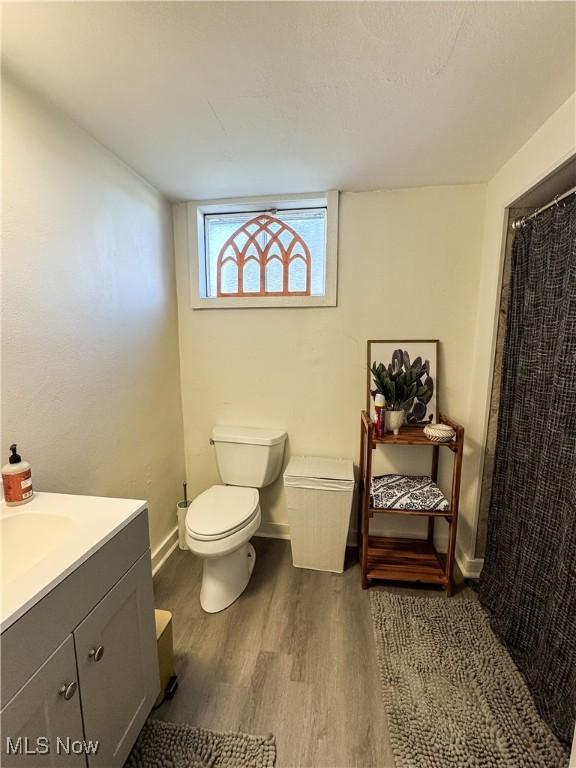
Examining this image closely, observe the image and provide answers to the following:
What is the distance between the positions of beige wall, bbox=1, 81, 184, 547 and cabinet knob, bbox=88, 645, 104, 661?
624mm

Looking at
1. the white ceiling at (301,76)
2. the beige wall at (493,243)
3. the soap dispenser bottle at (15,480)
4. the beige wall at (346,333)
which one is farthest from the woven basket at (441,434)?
the soap dispenser bottle at (15,480)

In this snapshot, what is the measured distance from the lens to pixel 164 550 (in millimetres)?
1960

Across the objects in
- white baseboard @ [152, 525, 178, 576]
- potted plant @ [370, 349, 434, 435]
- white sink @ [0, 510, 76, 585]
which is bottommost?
white baseboard @ [152, 525, 178, 576]

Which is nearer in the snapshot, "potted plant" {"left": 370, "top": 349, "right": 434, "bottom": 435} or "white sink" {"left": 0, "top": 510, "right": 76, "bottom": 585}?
"white sink" {"left": 0, "top": 510, "right": 76, "bottom": 585}

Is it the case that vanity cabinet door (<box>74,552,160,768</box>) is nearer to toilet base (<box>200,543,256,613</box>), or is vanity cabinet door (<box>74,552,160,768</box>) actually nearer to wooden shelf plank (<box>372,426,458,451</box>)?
toilet base (<box>200,543,256,613</box>)

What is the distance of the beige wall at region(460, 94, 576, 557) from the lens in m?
1.16

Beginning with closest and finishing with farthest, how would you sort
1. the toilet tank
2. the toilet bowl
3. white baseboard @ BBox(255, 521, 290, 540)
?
the toilet bowl
the toilet tank
white baseboard @ BBox(255, 521, 290, 540)

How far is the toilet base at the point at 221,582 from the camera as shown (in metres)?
1.60

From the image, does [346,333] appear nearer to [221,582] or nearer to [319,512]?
[319,512]

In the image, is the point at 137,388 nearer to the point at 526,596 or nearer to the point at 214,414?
the point at 214,414

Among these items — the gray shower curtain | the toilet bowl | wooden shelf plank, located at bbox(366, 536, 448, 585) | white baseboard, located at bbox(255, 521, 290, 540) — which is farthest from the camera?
white baseboard, located at bbox(255, 521, 290, 540)

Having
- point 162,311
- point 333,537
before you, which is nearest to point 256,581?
point 333,537

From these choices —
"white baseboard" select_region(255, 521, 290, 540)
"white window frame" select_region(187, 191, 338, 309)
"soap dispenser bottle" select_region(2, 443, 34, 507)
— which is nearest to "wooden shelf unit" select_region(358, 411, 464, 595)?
"white baseboard" select_region(255, 521, 290, 540)

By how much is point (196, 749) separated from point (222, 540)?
25.7 inches
